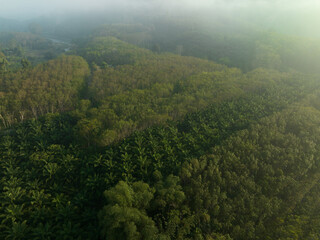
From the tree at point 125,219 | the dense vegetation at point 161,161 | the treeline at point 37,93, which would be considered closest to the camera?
the tree at point 125,219

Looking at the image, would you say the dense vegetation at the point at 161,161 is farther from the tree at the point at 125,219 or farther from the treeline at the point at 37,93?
the treeline at the point at 37,93

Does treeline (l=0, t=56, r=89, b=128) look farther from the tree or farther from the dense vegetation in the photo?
the tree

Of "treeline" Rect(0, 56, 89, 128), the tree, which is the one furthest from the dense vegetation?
"treeline" Rect(0, 56, 89, 128)

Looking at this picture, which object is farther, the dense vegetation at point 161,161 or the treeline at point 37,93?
the treeline at point 37,93

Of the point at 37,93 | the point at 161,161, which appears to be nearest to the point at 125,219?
the point at 161,161

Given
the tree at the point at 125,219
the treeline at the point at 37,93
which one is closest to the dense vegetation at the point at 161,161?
the tree at the point at 125,219

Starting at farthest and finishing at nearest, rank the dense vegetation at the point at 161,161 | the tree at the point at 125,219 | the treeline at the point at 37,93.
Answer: the treeline at the point at 37,93
the dense vegetation at the point at 161,161
the tree at the point at 125,219

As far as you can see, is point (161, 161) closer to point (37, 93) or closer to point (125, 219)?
point (125, 219)

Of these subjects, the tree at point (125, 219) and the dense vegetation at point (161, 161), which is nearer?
the tree at point (125, 219)

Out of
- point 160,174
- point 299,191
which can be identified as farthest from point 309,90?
point 160,174
